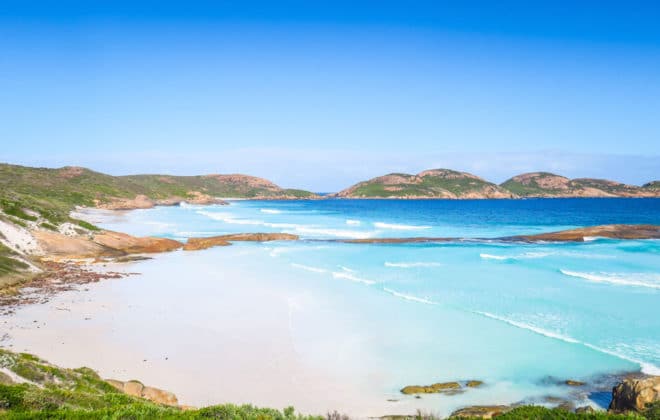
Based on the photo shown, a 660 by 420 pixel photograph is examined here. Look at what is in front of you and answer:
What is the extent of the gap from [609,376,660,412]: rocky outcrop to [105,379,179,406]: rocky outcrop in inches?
420

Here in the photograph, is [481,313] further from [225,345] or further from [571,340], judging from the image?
[225,345]

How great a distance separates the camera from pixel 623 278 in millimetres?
28141

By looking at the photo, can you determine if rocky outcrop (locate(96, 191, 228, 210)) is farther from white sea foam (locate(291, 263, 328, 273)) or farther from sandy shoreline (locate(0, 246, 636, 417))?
sandy shoreline (locate(0, 246, 636, 417))

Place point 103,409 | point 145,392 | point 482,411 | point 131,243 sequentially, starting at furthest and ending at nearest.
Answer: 1. point 131,243
2. point 145,392
3. point 482,411
4. point 103,409

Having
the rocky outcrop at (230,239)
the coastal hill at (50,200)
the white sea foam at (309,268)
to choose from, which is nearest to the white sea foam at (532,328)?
the white sea foam at (309,268)

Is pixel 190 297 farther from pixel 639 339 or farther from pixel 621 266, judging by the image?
pixel 621 266

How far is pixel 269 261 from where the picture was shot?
36.7 meters

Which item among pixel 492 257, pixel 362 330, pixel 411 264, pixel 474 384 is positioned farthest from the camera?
pixel 492 257

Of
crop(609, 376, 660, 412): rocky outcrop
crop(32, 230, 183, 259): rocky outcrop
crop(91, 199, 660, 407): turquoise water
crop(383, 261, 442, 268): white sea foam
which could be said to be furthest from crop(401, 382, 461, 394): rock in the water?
crop(32, 230, 183, 259): rocky outcrop

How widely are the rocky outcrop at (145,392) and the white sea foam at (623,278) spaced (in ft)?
84.6

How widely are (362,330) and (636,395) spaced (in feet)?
31.8

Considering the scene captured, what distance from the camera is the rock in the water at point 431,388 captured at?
40.2ft

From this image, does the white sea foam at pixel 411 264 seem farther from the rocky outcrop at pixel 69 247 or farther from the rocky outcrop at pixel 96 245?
the rocky outcrop at pixel 69 247

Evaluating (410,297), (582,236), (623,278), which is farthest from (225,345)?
(582,236)
